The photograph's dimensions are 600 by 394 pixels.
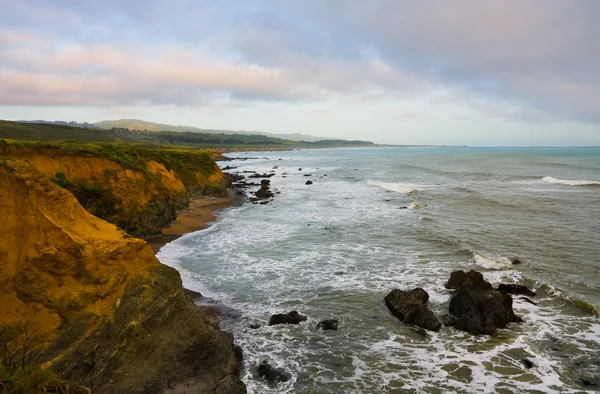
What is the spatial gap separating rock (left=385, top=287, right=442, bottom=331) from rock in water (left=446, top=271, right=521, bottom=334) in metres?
0.97

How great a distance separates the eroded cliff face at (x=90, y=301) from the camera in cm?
724

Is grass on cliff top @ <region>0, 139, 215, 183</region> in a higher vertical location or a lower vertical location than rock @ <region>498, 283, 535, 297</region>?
higher

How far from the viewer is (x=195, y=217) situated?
32.0 meters

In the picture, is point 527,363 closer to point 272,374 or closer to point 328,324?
point 328,324

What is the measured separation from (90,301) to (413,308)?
11.0m

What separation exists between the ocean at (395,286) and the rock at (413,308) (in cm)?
41

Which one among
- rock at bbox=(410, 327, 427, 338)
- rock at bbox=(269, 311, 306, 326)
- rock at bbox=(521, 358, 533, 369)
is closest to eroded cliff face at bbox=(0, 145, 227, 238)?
rock at bbox=(269, 311, 306, 326)

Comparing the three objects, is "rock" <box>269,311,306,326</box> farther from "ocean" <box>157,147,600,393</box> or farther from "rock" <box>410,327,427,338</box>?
"rock" <box>410,327,427,338</box>

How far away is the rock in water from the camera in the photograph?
42.8 feet

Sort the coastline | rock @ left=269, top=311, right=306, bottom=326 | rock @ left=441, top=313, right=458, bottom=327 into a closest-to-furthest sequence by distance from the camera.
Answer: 1. rock @ left=441, top=313, right=458, bottom=327
2. rock @ left=269, top=311, right=306, bottom=326
3. the coastline

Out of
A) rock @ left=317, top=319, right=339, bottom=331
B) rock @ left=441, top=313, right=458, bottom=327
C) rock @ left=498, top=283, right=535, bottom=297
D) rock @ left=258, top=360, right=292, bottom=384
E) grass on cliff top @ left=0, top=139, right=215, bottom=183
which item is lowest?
rock @ left=258, top=360, right=292, bottom=384

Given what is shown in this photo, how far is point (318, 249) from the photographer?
2295 cm

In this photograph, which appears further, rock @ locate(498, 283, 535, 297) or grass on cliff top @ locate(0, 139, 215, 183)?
grass on cliff top @ locate(0, 139, 215, 183)

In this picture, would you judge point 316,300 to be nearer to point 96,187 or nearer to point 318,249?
point 318,249
